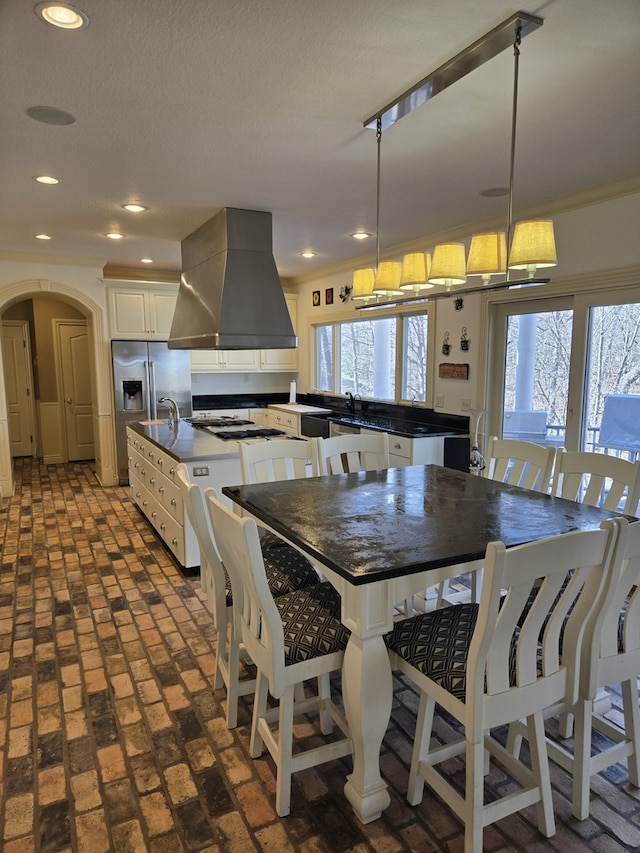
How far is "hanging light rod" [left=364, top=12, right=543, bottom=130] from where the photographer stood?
1686 millimetres

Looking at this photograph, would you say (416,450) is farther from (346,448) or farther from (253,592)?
(253,592)

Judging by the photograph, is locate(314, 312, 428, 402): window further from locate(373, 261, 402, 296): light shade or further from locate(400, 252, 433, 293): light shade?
locate(400, 252, 433, 293): light shade

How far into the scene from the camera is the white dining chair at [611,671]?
1.51 meters

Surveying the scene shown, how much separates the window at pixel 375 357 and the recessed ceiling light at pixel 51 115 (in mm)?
3472

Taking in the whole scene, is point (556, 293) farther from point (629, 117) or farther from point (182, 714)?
point (182, 714)

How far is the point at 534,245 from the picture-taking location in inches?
80.6

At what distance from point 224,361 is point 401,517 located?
5.21 metres

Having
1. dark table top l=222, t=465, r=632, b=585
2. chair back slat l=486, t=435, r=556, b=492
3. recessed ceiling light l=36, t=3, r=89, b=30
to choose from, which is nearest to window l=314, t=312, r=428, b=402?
chair back slat l=486, t=435, r=556, b=492

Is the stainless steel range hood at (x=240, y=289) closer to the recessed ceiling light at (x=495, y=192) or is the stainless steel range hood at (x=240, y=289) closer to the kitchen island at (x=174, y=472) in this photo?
the kitchen island at (x=174, y=472)

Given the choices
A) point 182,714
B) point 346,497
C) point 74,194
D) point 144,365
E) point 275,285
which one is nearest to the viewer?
point 182,714

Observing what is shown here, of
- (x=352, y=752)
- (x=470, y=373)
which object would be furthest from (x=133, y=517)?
(x=352, y=752)

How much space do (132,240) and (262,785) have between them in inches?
179

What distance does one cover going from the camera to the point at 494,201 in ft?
12.0

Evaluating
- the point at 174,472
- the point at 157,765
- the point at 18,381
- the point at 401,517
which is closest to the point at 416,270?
the point at 401,517
